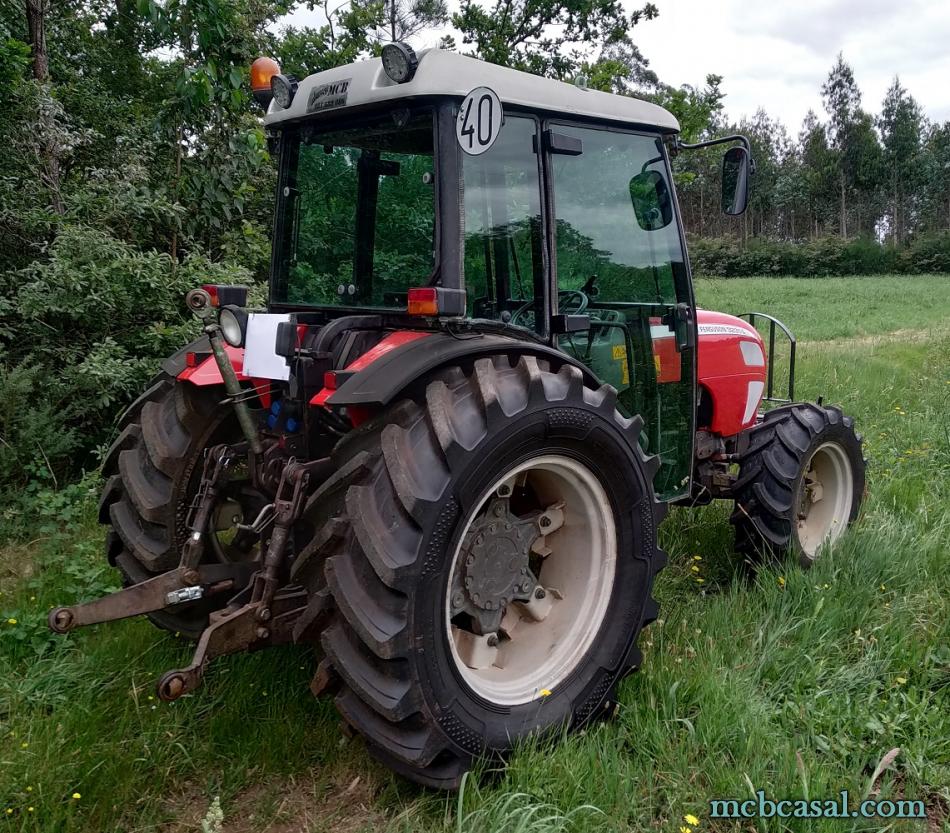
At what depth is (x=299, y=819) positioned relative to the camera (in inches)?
95.9

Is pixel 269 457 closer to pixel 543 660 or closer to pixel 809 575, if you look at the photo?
pixel 543 660

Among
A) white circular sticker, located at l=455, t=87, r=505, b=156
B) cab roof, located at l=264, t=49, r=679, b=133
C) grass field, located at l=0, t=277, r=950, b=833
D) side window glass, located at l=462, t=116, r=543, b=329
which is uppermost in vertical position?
cab roof, located at l=264, t=49, r=679, b=133

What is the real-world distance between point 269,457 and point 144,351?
317 cm

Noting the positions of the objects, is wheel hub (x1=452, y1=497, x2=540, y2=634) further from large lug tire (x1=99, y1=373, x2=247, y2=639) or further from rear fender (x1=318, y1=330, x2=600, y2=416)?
large lug tire (x1=99, y1=373, x2=247, y2=639)

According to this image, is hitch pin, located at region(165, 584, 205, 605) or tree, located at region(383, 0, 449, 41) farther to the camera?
tree, located at region(383, 0, 449, 41)

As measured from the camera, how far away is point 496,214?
2.85 metres

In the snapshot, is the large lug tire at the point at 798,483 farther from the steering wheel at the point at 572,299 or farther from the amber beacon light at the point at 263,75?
the amber beacon light at the point at 263,75

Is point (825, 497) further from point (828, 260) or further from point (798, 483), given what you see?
point (828, 260)

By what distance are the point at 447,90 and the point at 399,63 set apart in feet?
0.56

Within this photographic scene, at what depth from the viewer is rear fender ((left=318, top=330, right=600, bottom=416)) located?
2236 mm

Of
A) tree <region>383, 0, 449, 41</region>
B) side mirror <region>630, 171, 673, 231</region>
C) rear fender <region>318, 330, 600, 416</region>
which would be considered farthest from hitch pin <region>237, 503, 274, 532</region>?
tree <region>383, 0, 449, 41</region>

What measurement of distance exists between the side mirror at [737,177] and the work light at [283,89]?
1833 mm

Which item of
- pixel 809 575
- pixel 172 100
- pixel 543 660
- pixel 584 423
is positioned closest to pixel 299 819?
pixel 543 660

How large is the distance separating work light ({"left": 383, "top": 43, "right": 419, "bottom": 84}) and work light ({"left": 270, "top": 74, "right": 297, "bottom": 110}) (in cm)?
65
